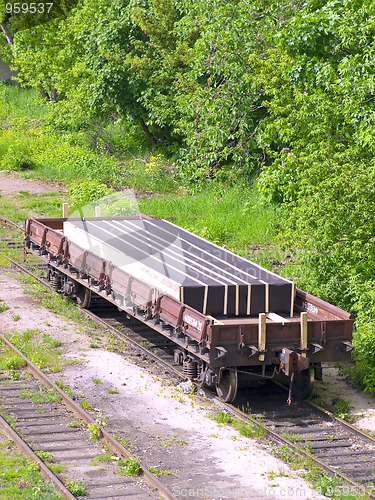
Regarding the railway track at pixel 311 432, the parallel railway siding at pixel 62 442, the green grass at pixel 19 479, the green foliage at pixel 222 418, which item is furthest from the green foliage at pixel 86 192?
the green grass at pixel 19 479

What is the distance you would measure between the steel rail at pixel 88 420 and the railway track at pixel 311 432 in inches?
85.6

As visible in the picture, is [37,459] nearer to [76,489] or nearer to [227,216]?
[76,489]

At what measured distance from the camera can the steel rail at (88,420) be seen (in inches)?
341

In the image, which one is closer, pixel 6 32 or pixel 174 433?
pixel 174 433

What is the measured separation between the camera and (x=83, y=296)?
1617 centimetres

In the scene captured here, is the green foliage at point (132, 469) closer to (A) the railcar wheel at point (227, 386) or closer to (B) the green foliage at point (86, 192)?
(A) the railcar wheel at point (227, 386)

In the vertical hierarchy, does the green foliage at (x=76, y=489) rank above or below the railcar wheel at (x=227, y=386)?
below

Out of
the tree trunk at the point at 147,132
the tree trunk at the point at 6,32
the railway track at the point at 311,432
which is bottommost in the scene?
the railway track at the point at 311,432

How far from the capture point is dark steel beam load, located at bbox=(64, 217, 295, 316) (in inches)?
483

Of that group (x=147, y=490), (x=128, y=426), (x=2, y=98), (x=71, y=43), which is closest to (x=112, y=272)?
(x=128, y=426)

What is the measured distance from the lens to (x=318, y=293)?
1509 cm

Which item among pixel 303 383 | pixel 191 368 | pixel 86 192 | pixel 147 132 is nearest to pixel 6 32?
pixel 147 132

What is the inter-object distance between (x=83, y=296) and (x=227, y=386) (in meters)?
5.57

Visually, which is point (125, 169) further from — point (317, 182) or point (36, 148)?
point (317, 182)
